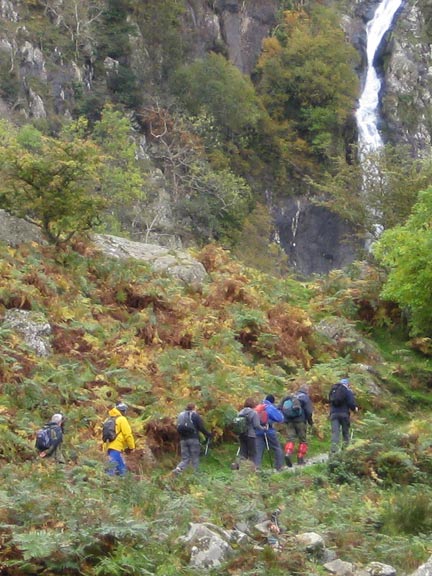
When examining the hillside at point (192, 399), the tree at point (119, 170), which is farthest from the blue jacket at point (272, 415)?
the tree at point (119, 170)

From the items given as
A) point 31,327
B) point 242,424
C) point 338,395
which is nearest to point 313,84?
point 31,327

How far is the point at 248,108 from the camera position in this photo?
59781mm

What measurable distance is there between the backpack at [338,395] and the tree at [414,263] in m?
5.08

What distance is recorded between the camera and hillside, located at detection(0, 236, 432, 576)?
9.59m

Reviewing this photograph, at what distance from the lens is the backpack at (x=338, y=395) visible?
15.6 m

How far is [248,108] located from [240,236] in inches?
350

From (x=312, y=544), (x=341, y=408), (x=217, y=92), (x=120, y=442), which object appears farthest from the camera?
(x=217, y=92)

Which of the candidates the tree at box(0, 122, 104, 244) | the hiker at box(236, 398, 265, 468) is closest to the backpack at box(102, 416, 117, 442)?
the hiker at box(236, 398, 265, 468)

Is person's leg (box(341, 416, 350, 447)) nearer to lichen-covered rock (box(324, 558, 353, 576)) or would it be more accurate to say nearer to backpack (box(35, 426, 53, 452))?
backpack (box(35, 426, 53, 452))

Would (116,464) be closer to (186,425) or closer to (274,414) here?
(186,425)

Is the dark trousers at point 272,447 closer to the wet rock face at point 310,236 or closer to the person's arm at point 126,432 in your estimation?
the person's arm at point 126,432

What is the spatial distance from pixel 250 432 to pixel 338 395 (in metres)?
1.77

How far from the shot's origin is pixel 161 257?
76.7ft

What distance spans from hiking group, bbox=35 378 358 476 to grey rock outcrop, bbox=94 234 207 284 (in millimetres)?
7210
